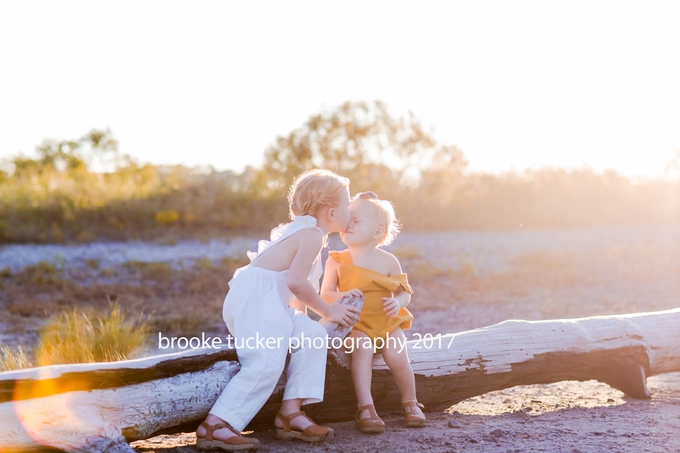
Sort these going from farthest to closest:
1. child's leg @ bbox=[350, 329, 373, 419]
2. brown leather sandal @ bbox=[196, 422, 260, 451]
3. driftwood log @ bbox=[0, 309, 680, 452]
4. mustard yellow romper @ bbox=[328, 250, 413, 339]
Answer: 1. mustard yellow romper @ bbox=[328, 250, 413, 339]
2. child's leg @ bbox=[350, 329, 373, 419]
3. brown leather sandal @ bbox=[196, 422, 260, 451]
4. driftwood log @ bbox=[0, 309, 680, 452]

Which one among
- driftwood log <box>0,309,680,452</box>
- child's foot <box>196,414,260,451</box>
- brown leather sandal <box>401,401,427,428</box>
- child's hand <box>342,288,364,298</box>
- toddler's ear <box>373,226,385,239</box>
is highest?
toddler's ear <box>373,226,385,239</box>

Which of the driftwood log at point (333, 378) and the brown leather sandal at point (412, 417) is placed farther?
the brown leather sandal at point (412, 417)

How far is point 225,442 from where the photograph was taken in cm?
307

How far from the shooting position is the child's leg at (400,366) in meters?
3.57

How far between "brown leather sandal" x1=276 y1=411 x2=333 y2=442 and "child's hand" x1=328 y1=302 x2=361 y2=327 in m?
0.49

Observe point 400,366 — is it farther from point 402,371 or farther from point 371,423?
point 371,423

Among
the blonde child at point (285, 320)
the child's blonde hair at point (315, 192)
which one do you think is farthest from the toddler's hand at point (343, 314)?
the child's blonde hair at point (315, 192)

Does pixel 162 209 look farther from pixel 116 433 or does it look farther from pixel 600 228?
pixel 116 433

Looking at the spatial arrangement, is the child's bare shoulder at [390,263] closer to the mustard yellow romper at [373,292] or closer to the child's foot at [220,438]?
the mustard yellow romper at [373,292]

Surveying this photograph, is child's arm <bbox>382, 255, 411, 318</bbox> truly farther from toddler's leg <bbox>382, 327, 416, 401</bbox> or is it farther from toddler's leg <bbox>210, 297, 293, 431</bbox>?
toddler's leg <bbox>210, 297, 293, 431</bbox>

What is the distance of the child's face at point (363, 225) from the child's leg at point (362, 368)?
0.52 metres

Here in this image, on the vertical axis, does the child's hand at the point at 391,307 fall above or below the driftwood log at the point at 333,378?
above

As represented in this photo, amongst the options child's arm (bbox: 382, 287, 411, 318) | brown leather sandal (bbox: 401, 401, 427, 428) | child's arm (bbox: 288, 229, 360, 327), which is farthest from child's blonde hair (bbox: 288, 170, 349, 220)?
brown leather sandal (bbox: 401, 401, 427, 428)

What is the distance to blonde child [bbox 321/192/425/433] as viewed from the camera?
351 cm
